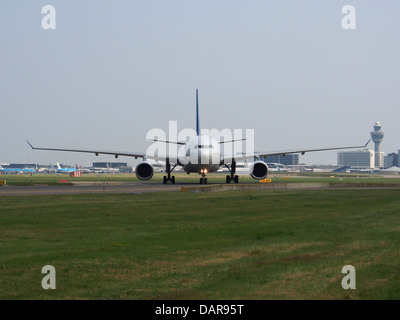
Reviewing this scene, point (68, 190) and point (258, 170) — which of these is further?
point (258, 170)

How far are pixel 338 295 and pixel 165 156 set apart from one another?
52.8m

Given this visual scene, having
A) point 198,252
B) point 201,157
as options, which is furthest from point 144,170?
point 198,252

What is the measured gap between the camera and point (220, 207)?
28797 mm

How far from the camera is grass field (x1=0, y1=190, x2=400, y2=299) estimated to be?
10.4 meters

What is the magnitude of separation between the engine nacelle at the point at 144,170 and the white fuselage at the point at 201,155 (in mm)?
3667

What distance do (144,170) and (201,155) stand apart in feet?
22.1

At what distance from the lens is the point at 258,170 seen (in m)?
58.2

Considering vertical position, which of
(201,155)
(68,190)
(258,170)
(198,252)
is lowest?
(198,252)

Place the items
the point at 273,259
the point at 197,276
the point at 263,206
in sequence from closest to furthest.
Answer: the point at 197,276
the point at 273,259
the point at 263,206

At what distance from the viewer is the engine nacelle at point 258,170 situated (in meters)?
57.9

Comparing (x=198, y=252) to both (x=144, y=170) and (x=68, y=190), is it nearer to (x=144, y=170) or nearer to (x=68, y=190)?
(x=68, y=190)
